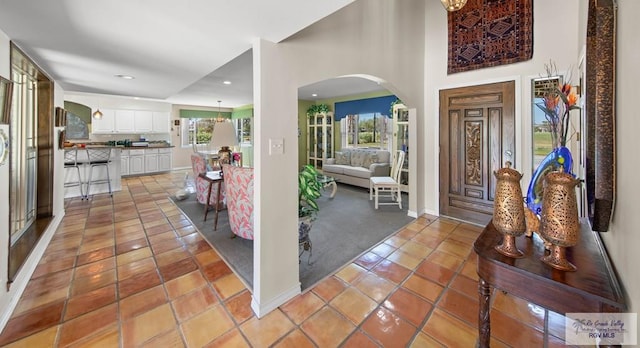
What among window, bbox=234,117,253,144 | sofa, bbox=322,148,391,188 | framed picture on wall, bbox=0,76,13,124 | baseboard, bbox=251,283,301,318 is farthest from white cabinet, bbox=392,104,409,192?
window, bbox=234,117,253,144

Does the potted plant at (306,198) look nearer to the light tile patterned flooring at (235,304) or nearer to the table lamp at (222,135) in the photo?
the light tile patterned flooring at (235,304)

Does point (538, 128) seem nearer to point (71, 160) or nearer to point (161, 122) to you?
point (71, 160)

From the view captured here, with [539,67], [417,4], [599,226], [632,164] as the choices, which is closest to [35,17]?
[632,164]

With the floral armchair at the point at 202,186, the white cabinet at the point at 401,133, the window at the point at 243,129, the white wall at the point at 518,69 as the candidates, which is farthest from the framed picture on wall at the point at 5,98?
the window at the point at 243,129

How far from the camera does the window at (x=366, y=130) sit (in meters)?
6.47

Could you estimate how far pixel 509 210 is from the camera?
1.05 meters

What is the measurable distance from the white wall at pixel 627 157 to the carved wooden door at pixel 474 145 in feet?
8.62

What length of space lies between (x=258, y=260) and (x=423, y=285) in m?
1.41

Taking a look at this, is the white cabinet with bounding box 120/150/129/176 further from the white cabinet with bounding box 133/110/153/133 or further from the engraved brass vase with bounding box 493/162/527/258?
the engraved brass vase with bounding box 493/162/527/258

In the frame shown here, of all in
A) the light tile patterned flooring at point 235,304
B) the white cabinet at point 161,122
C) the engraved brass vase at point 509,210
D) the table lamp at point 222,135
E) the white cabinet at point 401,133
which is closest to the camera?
the engraved brass vase at point 509,210

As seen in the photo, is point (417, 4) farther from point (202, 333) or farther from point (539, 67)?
point (202, 333)

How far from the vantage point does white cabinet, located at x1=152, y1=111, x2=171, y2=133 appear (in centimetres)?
753

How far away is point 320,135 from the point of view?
7.94 metres

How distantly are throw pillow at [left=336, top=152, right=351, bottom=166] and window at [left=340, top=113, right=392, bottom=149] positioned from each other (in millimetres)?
625
